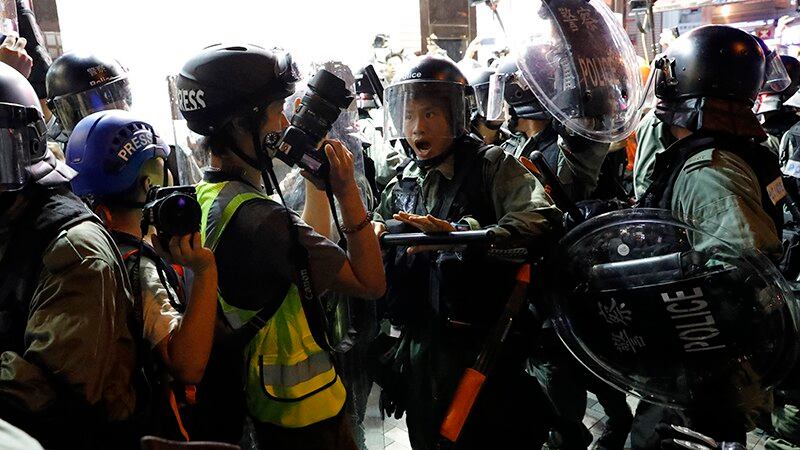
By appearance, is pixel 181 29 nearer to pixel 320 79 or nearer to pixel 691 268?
pixel 320 79

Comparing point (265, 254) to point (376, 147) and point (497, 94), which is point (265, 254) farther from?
point (376, 147)

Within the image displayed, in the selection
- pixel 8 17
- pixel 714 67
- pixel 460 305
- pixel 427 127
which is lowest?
pixel 460 305

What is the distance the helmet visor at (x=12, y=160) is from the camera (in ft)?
4.95

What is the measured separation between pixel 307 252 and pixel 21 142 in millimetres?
788

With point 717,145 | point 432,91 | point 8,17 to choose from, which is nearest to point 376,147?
point 432,91

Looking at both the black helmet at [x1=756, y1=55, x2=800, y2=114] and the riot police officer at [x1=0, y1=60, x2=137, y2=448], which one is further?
the black helmet at [x1=756, y1=55, x2=800, y2=114]

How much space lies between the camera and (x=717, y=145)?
2.40m

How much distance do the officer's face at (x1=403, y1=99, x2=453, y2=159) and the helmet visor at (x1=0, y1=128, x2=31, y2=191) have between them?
5.39 feet

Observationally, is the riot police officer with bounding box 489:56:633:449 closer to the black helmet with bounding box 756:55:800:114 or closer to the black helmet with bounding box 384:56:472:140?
the black helmet with bounding box 384:56:472:140

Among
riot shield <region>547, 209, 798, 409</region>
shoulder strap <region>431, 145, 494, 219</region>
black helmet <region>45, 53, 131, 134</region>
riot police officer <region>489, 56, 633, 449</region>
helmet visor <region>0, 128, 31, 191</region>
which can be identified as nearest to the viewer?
helmet visor <region>0, 128, 31, 191</region>

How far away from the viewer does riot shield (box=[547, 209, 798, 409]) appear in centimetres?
171

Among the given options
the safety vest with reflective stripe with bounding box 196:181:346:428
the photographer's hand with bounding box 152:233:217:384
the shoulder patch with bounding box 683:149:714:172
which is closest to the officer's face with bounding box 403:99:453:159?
the shoulder patch with bounding box 683:149:714:172

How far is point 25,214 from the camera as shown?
5.08 ft

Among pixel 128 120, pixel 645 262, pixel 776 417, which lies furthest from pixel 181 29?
pixel 776 417
